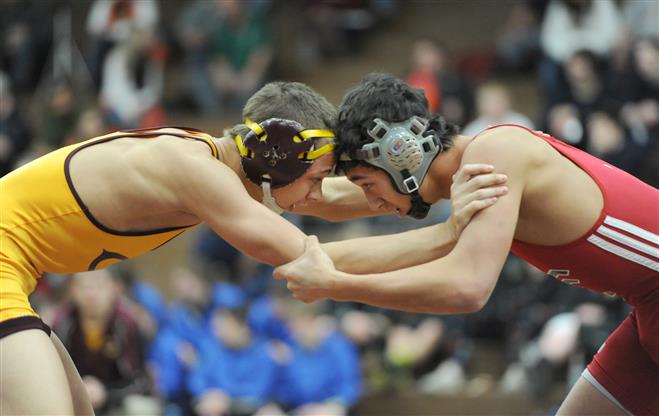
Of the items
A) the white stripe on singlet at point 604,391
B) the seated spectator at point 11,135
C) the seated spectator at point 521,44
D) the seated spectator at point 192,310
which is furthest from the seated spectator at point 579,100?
the seated spectator at point 11,135

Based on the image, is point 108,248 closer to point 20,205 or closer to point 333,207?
point 20,205

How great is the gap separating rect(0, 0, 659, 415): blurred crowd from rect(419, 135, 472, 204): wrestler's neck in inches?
149

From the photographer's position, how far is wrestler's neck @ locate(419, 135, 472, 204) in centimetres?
509

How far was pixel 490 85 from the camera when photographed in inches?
443

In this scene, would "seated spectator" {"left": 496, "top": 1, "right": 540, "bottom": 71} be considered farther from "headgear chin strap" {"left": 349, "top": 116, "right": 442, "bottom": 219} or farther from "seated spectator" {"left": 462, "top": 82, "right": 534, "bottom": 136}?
"headgear chin strap" {"left": 349, "top": 116, "right": 442, "bottom": 219}

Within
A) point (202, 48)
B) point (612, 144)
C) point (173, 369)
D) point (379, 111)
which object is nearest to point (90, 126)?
point (202, 48)

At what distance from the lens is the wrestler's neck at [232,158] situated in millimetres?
5141

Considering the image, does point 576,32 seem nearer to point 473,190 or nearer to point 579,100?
point 579,100

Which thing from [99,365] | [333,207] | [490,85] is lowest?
[99,365]

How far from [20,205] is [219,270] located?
7.43m

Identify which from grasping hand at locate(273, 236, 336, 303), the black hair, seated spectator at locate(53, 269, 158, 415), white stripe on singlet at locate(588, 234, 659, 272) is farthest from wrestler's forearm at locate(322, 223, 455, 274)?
seated spectator at locate(53, 269, 158, 415)

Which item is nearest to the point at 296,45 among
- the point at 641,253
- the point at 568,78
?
the point at 568,78

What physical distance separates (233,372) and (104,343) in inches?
84.1

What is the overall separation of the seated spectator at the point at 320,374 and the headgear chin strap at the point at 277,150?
524cm
